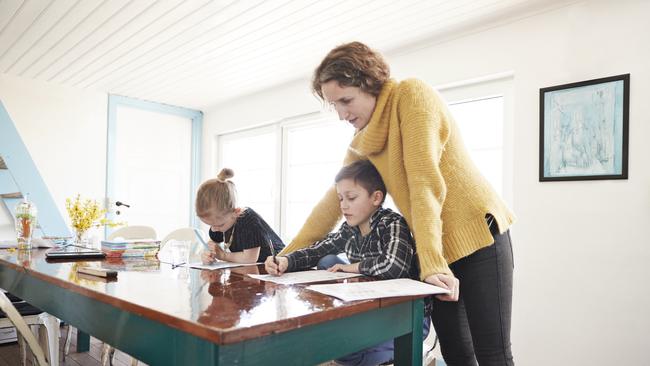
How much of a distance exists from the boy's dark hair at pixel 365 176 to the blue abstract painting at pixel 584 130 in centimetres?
138

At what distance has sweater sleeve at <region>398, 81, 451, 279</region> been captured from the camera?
1118 mm

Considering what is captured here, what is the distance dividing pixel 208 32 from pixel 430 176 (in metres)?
2.18

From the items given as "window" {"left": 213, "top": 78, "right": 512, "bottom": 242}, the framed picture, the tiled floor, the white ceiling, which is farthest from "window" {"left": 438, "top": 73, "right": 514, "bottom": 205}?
the tiled floor

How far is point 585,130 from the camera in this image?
234 centimetres

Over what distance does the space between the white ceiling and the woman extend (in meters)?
1.33

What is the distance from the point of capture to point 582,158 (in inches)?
92.6

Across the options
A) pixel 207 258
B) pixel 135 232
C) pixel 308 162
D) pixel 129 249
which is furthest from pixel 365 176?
pixel 308 162

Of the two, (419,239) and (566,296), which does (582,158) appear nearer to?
(566,296)

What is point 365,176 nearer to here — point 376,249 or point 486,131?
point 376,249

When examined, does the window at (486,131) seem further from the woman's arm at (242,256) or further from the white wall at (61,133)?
the white wall at (61,133)

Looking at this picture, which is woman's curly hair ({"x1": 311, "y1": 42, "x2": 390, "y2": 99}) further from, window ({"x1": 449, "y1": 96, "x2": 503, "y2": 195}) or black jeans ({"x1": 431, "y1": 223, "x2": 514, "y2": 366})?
window ({"x1": 449, "y1": 96, "x2": 503, "y2": 195})

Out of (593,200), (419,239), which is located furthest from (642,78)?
(419,239)

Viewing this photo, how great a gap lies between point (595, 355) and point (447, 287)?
1.68 metres

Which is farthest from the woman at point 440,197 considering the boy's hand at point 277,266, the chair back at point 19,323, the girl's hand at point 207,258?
the chair back at point 19,323
